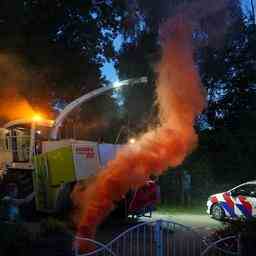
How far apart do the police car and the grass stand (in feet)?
11.1

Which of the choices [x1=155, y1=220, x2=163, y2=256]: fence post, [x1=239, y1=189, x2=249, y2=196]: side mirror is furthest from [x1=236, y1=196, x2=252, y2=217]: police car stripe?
[x1=155, y1=220, x2=163, y2=256]: fence post

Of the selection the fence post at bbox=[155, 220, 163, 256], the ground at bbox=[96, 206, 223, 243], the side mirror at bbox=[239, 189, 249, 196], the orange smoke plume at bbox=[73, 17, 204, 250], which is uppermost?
the orange smoke plume at bbox=[73, 17, 204, 250]

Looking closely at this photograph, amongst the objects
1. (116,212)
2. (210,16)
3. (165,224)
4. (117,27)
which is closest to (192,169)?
(117,27)

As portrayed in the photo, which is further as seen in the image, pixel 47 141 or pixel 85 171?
pixel 47 141

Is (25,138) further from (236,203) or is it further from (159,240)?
(159,240)

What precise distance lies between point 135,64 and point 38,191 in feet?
33.1

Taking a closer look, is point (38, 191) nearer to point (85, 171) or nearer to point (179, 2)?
point (85, 171)

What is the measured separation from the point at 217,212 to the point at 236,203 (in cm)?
120

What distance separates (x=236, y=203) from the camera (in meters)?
17.8

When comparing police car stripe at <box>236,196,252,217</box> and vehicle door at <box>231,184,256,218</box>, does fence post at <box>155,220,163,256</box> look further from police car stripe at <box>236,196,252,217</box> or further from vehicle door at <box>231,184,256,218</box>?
police car stripe at <box>236,196,252,217</box>

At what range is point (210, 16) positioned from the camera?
1435 centimetres

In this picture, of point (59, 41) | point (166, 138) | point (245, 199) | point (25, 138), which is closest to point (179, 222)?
point (245, 199)

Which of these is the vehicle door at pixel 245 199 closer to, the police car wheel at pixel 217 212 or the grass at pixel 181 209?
the police car wheel at pixel 217 212

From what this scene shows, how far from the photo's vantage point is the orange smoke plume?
14.0 m
